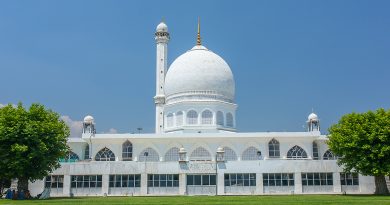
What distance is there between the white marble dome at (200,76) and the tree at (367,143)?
2492 cm

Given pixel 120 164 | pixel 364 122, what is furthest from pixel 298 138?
pixel 120 164

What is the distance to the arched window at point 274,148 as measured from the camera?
6525cm

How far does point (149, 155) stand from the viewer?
65688 mm

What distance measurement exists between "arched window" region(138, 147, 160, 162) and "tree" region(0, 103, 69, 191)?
1852 cm

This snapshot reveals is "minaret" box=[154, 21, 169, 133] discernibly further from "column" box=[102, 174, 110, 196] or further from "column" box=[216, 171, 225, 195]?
"column" box=[216, 171, 225, 195]

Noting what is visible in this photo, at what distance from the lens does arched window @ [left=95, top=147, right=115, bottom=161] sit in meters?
66.4

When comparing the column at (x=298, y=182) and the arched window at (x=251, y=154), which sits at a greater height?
the arched window at (x=251, y=154)

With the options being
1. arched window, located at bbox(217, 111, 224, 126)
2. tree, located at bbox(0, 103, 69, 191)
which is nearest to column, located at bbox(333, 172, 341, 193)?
arched window, located at bbox(217, 111, 224, 126)

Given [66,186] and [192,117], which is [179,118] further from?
[66,186]

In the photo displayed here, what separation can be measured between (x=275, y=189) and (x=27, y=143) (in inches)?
1179

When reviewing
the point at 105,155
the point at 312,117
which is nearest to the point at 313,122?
the point at 312,117

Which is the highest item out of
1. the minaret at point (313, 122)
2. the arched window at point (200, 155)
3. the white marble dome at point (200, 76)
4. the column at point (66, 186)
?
the white marble dome at point (200, 76)

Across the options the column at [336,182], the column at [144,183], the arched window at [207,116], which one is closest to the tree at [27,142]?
the column at [144,183]

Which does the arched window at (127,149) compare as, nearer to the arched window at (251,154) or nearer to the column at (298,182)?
the arched window at (251,154)
